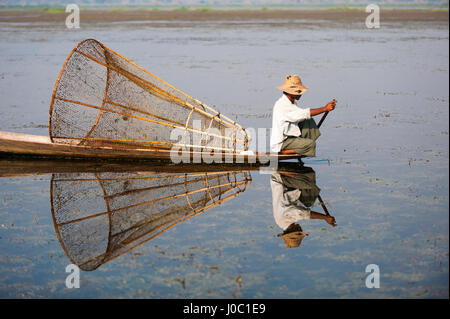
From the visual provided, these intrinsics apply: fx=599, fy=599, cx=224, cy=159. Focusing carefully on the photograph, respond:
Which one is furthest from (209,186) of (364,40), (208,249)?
(364,40)

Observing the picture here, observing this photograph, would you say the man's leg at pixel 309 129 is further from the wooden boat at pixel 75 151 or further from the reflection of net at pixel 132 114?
the reflection of net at pixel 132 114

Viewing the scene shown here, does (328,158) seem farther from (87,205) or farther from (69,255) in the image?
(69,255)

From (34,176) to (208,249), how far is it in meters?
3.55

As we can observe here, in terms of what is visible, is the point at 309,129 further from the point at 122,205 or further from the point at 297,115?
the point at 122,205

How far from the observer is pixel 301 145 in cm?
826

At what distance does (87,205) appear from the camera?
7109 mm

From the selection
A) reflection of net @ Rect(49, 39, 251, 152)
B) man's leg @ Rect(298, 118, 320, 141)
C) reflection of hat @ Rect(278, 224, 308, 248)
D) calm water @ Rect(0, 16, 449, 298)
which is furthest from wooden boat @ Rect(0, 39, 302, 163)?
reflection of hat @ Rect(278, 224, 308, 248)

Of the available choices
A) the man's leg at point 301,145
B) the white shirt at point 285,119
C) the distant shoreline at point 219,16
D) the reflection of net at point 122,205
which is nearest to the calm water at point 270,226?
the reflection of net at point 122,205

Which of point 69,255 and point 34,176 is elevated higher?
point 34,176

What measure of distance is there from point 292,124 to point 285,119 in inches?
5.9

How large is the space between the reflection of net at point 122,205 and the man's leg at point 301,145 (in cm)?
72

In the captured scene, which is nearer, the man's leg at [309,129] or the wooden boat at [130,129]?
the man's leg at [309,129]

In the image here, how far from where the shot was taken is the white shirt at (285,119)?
8.01 metres

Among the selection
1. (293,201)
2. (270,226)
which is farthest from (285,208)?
(270,226)
